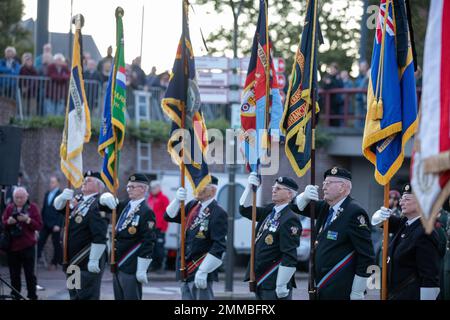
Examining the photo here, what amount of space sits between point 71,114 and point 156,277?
7148 millimetres

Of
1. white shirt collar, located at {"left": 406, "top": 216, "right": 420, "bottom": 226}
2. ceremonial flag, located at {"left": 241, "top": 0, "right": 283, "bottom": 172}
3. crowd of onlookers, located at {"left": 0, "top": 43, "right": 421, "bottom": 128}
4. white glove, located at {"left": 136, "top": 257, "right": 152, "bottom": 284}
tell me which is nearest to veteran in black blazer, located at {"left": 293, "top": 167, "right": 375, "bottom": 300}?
white shirt collar, located at {"left": 406, "top": 216, "right": 420, "bottom": 226}

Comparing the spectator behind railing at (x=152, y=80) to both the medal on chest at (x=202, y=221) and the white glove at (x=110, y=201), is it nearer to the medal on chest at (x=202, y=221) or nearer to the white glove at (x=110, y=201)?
the white glove at (x=110, y=201)

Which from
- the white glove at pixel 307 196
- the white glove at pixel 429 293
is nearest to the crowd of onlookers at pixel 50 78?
the white glove at pixel 307 196

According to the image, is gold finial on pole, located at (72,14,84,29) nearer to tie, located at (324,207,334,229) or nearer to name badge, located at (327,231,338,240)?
tie, located at (324,207,334,229)

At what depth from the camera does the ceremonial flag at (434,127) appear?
4.61 m

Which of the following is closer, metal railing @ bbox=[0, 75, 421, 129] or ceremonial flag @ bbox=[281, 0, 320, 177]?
ceremonial flag @ bbox=[281, 0, 320, 177]

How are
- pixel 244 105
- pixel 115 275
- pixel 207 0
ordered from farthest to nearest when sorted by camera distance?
pixel 207 0 < pixel 115 275 < pixel 244 105

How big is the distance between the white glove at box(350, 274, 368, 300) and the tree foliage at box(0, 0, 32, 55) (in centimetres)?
2037

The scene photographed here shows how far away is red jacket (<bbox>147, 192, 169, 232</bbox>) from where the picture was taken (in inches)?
752

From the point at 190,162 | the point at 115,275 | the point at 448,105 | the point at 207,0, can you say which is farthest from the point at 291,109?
the point at 207,0

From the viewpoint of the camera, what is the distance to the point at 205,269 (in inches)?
418

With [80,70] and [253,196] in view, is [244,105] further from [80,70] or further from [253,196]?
[80,70]

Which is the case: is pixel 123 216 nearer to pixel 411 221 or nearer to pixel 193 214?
pixel 193 214

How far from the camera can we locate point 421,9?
89.7 ft
